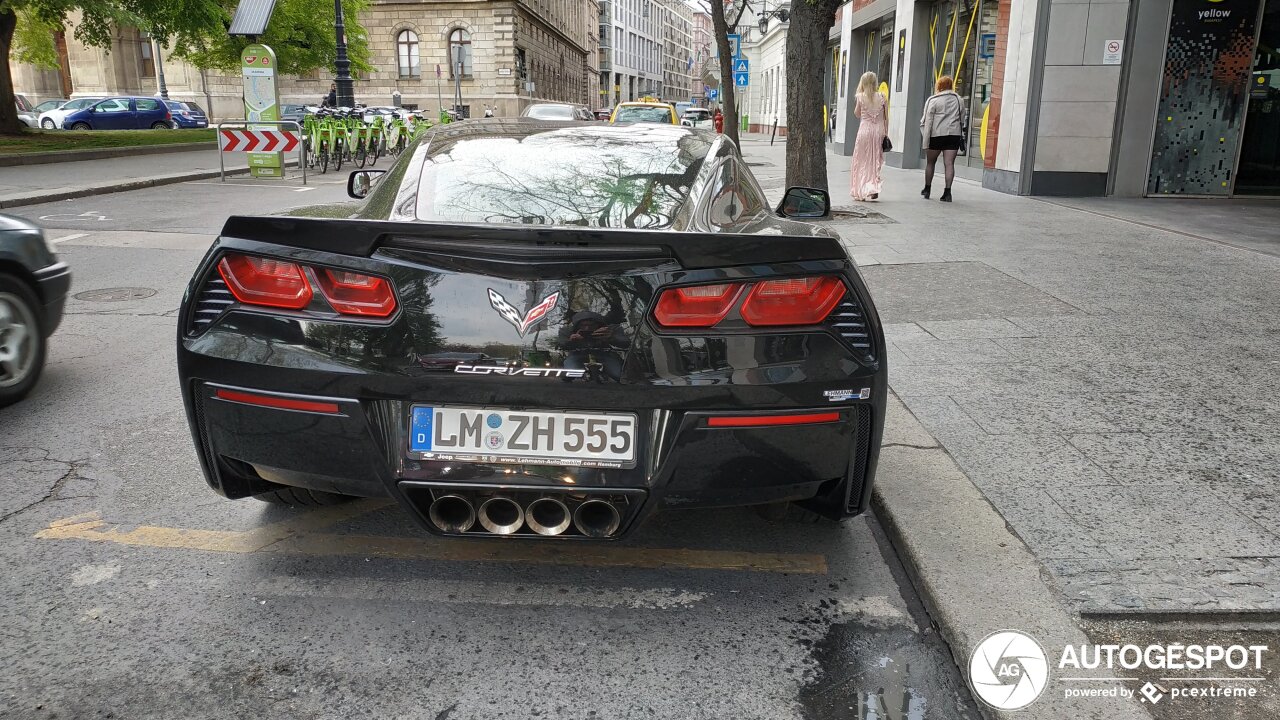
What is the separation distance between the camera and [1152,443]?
3.99 meters

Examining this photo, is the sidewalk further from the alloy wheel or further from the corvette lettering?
the corvette lettering

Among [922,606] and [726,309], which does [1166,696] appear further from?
[726,309]

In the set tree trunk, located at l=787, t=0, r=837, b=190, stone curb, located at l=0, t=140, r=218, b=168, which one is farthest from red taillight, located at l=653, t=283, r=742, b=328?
stone curb, located at l=0, t=140, r=218, b=168

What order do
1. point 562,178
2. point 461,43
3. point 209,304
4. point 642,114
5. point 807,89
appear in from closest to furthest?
point 209,304 → point 562,178 → point 807,89 → point 642,114 → point 461,43

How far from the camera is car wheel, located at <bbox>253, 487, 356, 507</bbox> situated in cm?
310

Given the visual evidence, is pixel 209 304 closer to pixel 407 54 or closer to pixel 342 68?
pixel 342 68

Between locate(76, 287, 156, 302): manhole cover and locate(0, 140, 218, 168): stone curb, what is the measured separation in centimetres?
1367

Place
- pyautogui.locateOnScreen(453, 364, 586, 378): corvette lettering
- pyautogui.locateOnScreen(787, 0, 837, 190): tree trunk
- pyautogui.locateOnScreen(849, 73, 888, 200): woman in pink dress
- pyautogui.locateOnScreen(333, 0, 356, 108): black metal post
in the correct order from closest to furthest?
pyautogui.locateOnScreen(453, 364, 586, 378): corvette lettering, pyautogui.locateOnScreen(787, 0, 837, 190): tree trunk, pyautogui.locateOnScreen(849, 73, 888, 200): woman in pink dress, pyautogui.locateOnScreen(333, 0, 356, 108): black metal post

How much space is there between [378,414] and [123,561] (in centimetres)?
120

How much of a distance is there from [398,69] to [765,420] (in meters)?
62.4

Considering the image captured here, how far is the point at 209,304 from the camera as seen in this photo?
271 centimetres

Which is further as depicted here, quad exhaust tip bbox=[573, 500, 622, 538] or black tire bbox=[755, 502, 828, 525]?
black tire bbox=[755, 502, 828, 525]

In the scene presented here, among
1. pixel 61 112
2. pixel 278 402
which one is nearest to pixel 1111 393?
pixel 278 402

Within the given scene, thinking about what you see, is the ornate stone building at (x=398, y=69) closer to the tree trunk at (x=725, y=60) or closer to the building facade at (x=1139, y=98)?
the tree trunk at (x=725, y=60)
